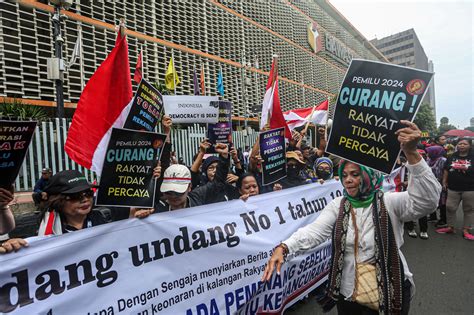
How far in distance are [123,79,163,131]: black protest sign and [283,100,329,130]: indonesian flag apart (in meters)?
5.14

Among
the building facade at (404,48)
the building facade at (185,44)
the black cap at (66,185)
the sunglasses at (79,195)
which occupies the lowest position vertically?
the sunglasses at (79,195)

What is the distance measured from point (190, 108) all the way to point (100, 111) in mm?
1570

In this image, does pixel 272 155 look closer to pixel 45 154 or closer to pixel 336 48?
pixel 45 154

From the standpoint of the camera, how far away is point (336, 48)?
40.0 metres

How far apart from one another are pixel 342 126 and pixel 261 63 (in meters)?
24.3

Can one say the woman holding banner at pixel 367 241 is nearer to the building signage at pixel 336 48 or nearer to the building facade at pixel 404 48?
the building signage at pixel 336 48

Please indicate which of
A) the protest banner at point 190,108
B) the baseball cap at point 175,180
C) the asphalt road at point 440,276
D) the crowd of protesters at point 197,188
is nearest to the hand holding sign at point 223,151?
the crowd of protesters at point 197,188

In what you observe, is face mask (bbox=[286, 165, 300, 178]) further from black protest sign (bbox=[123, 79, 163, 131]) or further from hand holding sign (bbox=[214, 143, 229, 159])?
black protest sign (bbox=[123, 79, 163, 131])

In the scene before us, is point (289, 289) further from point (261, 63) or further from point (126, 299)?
point (261, 63)

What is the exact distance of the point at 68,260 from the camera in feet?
6.16

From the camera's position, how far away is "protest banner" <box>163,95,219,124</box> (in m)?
4.31

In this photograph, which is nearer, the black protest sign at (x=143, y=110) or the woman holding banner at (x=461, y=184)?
the black protest sign at (x=143, y=110)

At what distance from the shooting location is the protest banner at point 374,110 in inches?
74.1

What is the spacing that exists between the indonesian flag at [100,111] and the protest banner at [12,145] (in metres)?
0.72
